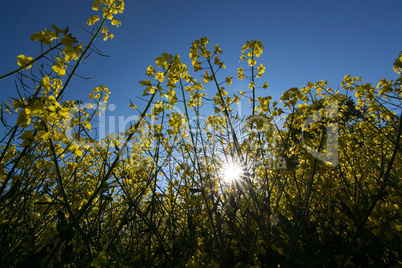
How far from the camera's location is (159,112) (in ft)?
7.91

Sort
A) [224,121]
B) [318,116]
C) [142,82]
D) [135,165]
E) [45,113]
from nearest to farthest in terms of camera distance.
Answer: [45,113]
[142,82]
[224,121]
[318,116]
[135,165]

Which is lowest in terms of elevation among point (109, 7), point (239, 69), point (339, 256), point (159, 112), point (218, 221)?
point (339, 256)

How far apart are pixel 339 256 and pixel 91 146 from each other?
2.90 metres

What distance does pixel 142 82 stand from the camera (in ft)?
6.61

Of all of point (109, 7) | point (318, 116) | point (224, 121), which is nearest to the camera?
point (109, 7)

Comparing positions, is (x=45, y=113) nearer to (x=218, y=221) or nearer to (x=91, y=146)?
(x=218, y=221)

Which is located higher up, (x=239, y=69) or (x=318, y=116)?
(x=239, y=69)

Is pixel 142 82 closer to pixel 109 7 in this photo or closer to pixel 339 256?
pixel 109 7

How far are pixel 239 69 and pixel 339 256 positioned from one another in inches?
80.8

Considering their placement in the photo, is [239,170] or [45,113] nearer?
[45,113]

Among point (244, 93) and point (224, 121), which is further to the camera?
point (224, 121)

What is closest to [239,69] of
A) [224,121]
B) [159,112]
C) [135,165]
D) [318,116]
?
[224,121]

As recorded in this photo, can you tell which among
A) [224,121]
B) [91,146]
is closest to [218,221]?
[224,121]

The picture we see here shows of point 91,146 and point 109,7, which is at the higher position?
point 109,7
